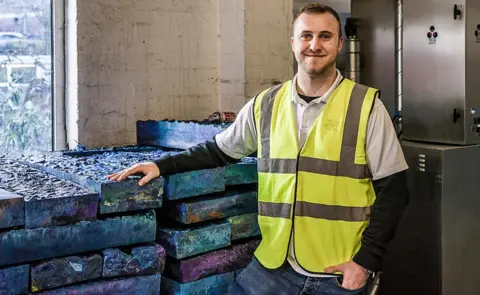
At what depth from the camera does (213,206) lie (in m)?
2.18

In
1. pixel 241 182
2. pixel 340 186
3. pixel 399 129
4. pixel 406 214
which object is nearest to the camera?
pixel 340 186

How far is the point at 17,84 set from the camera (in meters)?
3.14

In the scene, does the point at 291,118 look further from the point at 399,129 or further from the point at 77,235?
the point at 399,129

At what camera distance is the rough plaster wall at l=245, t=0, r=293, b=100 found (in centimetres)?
357

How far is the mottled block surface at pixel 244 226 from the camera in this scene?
2.25m

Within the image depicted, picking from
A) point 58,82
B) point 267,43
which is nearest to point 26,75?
point 58,82

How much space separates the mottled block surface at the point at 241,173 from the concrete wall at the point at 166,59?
1.09 meters

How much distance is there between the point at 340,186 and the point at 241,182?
468mm

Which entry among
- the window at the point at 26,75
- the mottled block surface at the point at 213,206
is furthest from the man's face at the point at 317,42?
the window at the point at 26,75

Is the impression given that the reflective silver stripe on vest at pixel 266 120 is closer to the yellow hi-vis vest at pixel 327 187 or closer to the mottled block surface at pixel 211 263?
the yellow hi-vis vest at pixel 327 187

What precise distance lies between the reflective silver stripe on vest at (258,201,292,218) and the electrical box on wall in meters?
1.23

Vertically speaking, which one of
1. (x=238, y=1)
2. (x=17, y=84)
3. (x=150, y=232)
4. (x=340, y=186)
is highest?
(x=238, y=1)

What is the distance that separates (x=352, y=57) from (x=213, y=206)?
1.86 m

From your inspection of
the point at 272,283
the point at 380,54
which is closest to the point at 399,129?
→ the point at 380,54
